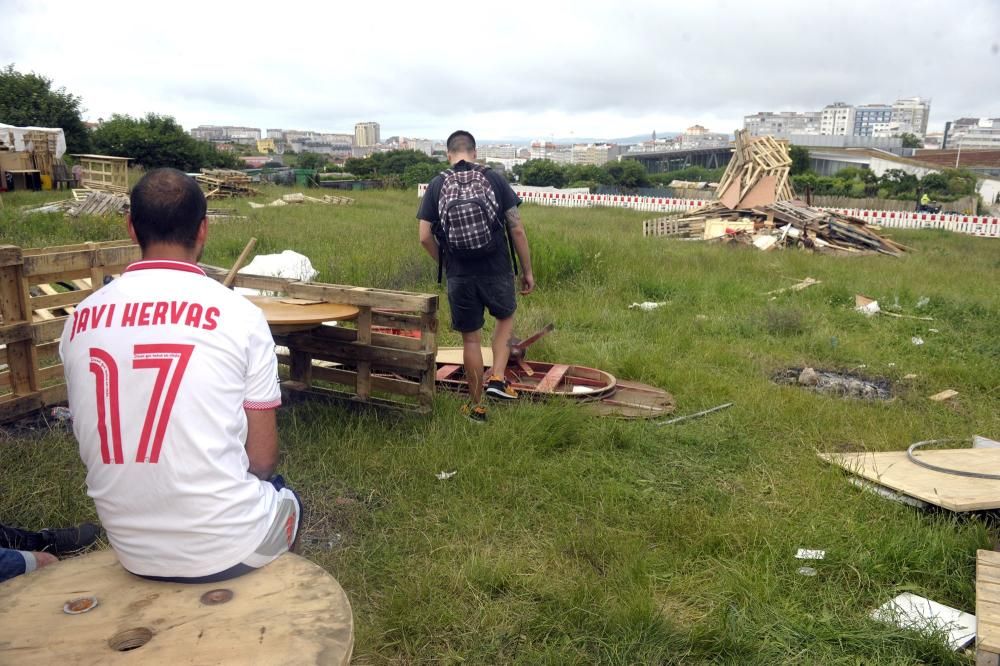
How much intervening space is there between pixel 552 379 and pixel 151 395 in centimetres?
409

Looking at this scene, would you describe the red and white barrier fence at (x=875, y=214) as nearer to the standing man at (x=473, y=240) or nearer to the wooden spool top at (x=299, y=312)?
the standing man at (x=473, y=240)

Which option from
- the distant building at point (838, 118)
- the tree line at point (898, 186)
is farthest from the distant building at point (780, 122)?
the tree line at point (898, 186)

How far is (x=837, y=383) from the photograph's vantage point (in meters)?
6.28

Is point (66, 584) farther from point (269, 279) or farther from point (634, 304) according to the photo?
point (634, 304)

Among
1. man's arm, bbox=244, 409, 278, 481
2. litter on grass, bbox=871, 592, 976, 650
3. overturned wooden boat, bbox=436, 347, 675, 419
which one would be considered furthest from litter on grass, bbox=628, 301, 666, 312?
A: man's arm, bbox=244, 409, 278, 481

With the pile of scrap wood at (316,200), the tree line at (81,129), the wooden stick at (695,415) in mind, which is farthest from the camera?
the tree line at (81,129)

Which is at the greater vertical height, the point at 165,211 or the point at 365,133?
the point at 365,133

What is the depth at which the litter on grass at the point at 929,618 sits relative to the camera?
9.50 feet

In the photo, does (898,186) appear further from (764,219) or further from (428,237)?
(428,237)

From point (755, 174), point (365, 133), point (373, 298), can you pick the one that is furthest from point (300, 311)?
point (365, 133)

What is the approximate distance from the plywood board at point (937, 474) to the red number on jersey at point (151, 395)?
3.80 metres


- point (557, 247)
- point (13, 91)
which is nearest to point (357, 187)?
point (13, 91)

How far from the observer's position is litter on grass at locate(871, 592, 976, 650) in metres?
2.90

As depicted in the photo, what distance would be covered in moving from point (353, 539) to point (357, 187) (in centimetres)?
3503
